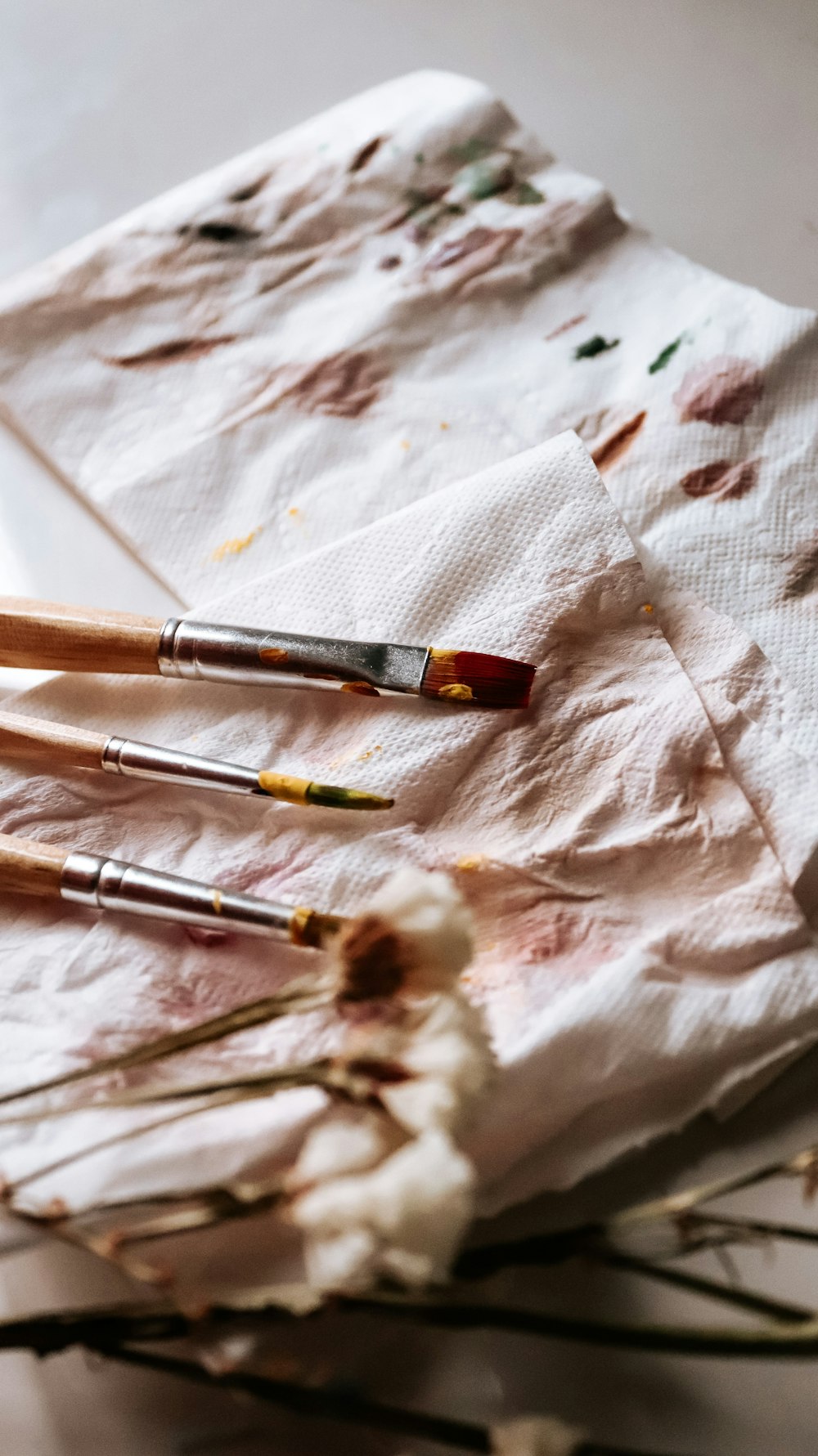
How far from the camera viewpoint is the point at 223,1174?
0.40m

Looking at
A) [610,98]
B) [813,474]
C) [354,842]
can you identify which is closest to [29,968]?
[354,842]

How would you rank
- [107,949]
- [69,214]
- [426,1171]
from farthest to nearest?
[69,214] → [107,949] → [426,1171]

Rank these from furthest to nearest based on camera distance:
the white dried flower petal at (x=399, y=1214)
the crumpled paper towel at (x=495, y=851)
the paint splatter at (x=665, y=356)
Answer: the paint splatter at (x=665, y=356) < the crumpled paper towel at (x=495, y=851) < the white dried flower petal at (x=399, y=1214)

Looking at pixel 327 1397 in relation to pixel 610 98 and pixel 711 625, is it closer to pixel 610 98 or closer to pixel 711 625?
pixel 711 625

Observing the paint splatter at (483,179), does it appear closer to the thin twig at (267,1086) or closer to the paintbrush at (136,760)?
the paintbrush at (136,760)

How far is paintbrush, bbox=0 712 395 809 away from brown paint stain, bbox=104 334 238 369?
0.89ft

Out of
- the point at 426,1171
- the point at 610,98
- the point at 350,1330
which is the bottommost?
the point at 350,1330

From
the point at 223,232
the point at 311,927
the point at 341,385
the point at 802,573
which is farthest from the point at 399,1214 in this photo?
the point at 223,232

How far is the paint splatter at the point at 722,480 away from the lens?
0.59 metres

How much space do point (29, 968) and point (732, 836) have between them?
0.30 meters

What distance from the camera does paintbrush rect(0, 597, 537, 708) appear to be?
504 mm

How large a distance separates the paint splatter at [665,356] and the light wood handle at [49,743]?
37cm

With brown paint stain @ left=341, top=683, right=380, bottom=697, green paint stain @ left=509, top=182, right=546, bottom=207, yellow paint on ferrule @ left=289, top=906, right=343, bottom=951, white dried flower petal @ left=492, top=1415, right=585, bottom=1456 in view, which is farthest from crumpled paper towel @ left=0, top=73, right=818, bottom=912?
white dried flower petal @ left=492, top=1415, right=585, bottom=1456

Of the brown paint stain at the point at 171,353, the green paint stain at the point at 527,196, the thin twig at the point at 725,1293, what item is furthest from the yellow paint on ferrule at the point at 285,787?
the green paint stain at the point at 527,196
